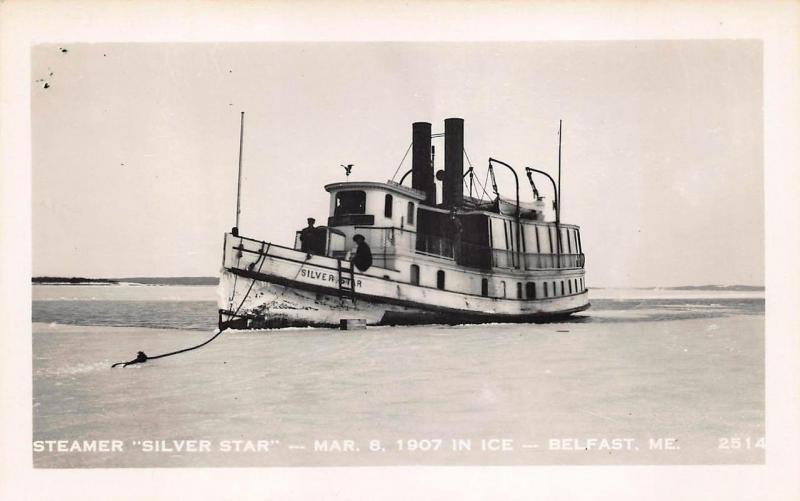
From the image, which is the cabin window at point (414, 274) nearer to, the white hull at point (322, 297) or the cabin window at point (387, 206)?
the white hull at point (322, 297)

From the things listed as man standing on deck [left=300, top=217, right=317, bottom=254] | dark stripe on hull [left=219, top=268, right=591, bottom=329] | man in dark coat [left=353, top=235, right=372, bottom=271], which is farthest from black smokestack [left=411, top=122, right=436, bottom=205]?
dark stripe on hull [left=219, top=268, right=591, bottom=329]

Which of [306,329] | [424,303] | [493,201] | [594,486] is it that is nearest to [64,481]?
[306,329]

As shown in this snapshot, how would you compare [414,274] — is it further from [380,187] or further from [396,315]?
[380,187]

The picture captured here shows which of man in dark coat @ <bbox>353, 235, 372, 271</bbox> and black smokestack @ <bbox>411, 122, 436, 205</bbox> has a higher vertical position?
black smokestack @ <bbox>411, 122, 436, 205</bbox>

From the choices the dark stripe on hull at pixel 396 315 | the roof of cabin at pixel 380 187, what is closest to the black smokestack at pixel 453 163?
the roof of cabin at pixel 380 187

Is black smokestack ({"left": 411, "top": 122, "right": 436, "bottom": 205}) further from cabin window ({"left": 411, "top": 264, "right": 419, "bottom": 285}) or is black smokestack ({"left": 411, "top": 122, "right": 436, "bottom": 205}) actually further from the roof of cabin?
cabin window ({"left": 411, "top": 264, "right": 419, "bottom": 285})

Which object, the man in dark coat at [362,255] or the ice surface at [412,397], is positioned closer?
the ice surface at [412,397]

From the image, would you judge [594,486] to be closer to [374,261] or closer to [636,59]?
[636,59]
